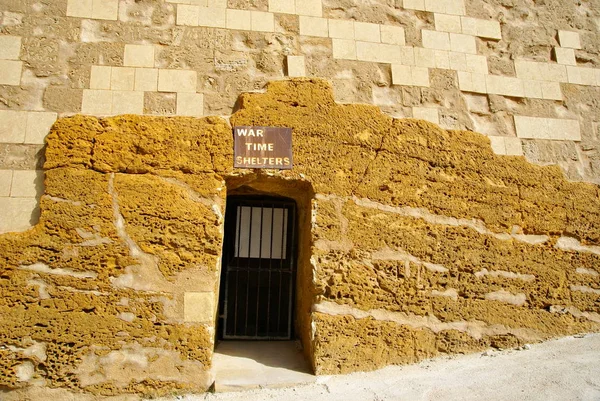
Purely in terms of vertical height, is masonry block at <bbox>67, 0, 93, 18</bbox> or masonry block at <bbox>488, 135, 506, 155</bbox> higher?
masonry block at <bbox>67, 0, 93, 18</bbox>

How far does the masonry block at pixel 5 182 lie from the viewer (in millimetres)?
3332

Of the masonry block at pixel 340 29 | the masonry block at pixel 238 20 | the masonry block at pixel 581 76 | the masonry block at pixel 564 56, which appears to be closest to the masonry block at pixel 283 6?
the masonry block at pixel 238 20

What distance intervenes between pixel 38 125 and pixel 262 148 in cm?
158

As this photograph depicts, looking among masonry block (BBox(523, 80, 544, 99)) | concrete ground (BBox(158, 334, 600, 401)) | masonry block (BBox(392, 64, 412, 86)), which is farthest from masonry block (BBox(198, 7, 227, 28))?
concrete ground (BBox(158, 334, 600, 401))

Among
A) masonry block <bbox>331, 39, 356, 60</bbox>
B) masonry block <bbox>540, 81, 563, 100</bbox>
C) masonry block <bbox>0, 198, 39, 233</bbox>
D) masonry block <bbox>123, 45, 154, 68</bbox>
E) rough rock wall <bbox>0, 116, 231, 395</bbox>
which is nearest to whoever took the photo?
rough rock wall <bbox>0, 116, 231, 395</bbox>

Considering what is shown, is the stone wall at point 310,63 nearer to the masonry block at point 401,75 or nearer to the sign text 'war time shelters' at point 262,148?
the masonry block at point 401,75

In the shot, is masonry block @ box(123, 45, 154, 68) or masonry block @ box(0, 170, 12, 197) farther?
masonry block @ box(123, 45, 154, 68)

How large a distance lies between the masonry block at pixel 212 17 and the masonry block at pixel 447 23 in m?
1.77

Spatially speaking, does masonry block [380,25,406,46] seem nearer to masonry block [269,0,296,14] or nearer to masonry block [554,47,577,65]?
masonry block [269,0,296,14]

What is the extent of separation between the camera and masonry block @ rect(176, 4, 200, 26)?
3.79m

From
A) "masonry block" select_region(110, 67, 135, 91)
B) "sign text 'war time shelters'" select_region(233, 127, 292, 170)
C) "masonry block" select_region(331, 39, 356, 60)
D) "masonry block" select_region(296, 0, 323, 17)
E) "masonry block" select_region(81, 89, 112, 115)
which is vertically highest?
"masonry block" select_region(296, 0, 323, 17)

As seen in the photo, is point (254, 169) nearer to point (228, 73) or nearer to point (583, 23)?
point (228, 73)

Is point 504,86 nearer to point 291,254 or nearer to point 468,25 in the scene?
point 468,25

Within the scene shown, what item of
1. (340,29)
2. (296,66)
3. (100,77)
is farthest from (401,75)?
(100,77)
